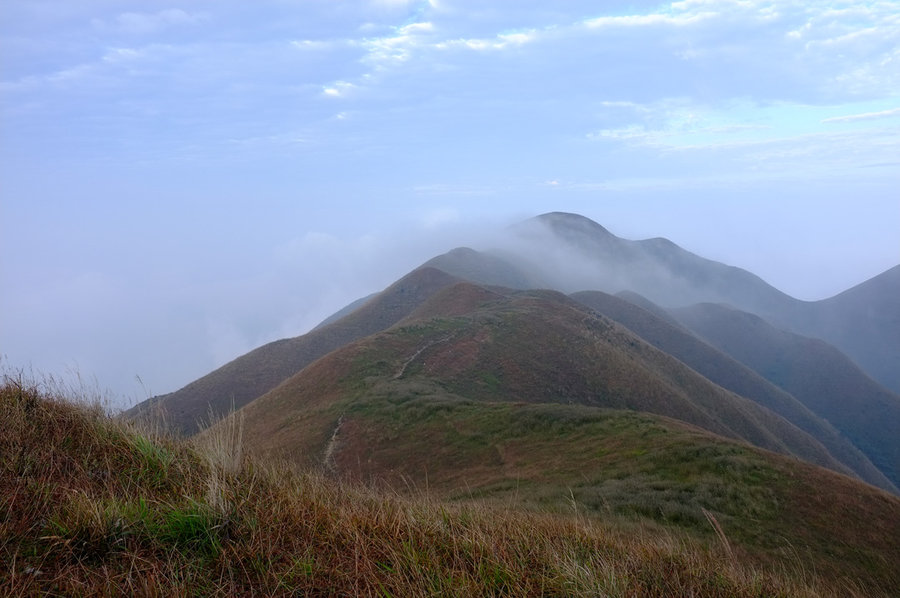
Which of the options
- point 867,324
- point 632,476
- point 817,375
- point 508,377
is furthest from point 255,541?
point 867,324

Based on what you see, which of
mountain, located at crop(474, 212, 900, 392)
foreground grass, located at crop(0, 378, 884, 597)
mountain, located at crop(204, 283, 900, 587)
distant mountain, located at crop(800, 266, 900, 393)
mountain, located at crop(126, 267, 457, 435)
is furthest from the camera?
mountain, located at crop(474, 212, 900, 392)

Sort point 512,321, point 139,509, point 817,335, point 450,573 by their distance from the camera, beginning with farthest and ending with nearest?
1. point 817,335
2. point 512,321
3. point 139,509
4. point 450,573

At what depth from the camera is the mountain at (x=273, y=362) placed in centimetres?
4444

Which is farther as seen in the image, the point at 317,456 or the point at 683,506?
the point at 317,456

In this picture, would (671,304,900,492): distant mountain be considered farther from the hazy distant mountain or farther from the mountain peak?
the mountain peak

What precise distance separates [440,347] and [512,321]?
8.04 metres

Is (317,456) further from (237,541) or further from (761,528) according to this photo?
(237,541)

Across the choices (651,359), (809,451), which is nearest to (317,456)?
(651,359)

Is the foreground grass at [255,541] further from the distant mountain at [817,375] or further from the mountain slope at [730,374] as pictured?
the distant mountain at [817,375]

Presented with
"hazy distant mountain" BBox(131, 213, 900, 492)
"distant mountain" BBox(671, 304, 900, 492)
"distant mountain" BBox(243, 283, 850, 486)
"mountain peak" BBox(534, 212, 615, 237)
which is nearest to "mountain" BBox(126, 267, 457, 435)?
"hazy distant mountain" BBox(131, 213, 900, 492)

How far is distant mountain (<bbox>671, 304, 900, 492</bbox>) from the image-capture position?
70.0m

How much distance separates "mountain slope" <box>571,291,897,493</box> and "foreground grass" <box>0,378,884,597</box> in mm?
61227

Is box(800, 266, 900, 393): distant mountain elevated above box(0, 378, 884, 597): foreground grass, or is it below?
below

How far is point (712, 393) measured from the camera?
46906 millimetres
